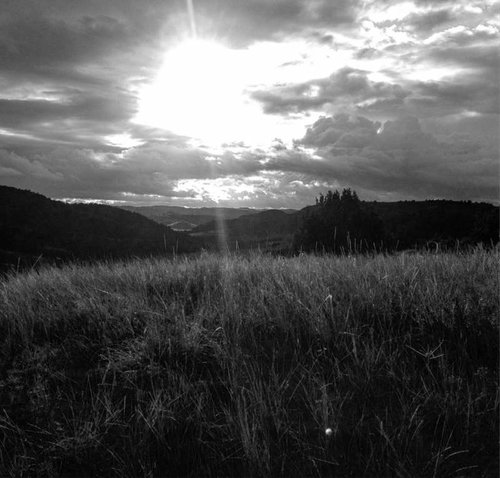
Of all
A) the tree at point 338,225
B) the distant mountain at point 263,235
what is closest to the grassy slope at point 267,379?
the distant mountain at point 263,235

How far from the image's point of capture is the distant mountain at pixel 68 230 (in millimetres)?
64312

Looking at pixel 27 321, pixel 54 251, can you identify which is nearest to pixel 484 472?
pixel 27 321

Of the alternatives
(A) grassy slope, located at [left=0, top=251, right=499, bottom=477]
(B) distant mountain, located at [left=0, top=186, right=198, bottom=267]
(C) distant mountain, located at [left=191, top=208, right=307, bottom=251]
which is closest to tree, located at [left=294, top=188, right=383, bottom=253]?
(C) distant mountain, located at [left=191, top=208, right=307, bottom=251]

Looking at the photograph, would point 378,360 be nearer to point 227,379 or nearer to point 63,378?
point 227,379

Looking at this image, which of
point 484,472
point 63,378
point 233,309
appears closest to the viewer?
point 484,472

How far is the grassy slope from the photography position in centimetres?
323

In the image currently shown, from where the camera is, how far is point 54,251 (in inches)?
2453

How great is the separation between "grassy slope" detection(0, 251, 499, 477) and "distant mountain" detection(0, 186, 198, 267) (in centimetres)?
5379

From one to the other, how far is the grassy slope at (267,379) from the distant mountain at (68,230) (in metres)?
53.8

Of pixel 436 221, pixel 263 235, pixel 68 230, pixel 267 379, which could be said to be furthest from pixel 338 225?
pixel 68 230

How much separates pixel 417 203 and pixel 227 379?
265 ft

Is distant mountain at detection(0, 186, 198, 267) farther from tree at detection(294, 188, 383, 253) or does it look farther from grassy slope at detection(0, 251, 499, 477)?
grassy slope at detection(0, 251, 499, 477)

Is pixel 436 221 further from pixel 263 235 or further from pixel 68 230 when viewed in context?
pixel 68 230

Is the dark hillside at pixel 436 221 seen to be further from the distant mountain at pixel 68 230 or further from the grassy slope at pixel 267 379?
the grassy slope at pixel 267 379
